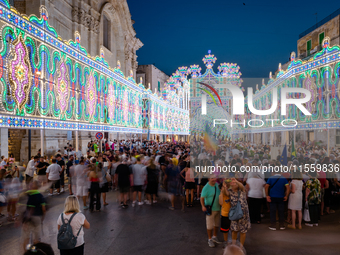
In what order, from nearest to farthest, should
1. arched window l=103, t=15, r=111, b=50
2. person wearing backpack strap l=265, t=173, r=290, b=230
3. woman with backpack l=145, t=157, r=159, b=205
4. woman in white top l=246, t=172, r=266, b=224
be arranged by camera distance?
person wearing backpack strap l=265, t=173, r=290, b=230 → woman in white top l=246, t=172, r=266, b=224 → woman with backpack l=145, t=157, r=159, b=205 → arched window l=103, t=15, r=111, b=50

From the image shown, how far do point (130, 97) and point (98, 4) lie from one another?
12.5 m

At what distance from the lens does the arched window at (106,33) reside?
27.4 meters

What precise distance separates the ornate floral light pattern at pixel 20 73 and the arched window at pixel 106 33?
816 inches

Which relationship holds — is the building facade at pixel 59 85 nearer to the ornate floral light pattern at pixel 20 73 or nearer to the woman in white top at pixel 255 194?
the ornate floral light pattern at pixel 20 73

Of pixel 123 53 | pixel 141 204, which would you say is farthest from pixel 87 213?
pixel 123 53

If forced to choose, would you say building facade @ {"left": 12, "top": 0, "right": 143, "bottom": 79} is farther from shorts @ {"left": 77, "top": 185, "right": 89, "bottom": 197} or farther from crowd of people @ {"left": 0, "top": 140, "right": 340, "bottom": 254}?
shorts @ {"left": 77, "top": 185, "right": 89, "bottom": 197}

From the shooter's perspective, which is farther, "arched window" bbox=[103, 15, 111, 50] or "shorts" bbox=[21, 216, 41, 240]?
"arched window" bbox=[103, 15, 111, 50]

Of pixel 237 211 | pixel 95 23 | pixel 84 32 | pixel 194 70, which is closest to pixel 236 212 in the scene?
pixel 237 211

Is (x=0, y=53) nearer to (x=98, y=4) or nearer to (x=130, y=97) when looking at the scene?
(x=130, y=97)

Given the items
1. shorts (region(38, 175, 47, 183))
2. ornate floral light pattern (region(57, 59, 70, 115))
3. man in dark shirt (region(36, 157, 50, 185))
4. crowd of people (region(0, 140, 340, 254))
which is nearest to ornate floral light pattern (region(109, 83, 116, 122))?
ornate floral light pattern (region(57, 59, 70, 115))

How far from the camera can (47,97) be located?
9.09 metres

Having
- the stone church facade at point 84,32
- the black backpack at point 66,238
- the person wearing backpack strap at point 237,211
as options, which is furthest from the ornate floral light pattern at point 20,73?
the person wearing backpack strap at point 237,211

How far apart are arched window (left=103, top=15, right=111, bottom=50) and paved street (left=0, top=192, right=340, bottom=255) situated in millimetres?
23412

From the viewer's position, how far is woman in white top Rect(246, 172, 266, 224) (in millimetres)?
6867
